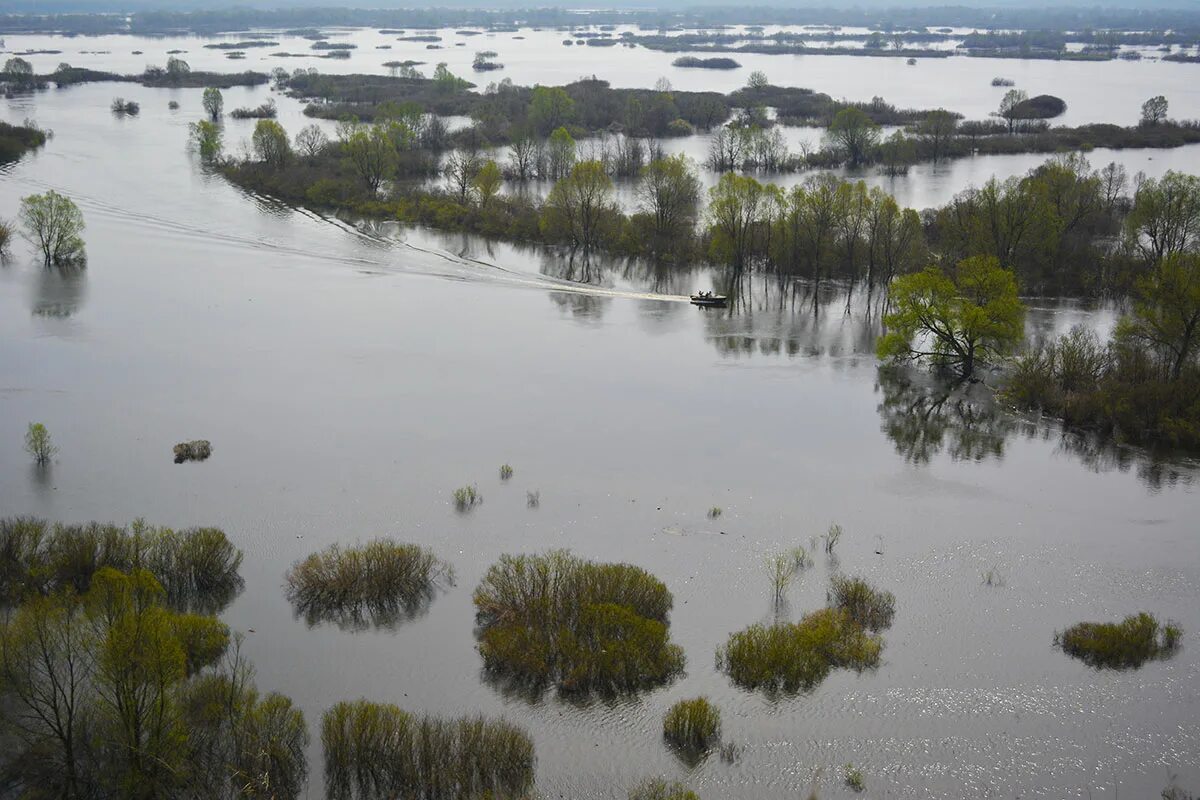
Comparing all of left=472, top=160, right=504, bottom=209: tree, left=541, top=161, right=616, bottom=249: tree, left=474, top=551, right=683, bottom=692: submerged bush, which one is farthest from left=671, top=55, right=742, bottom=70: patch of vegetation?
left=474, top=551, right=683, bottom=692: submerged bush

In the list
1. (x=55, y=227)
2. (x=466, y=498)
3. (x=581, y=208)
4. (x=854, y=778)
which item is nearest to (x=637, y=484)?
(x=466, y=498)

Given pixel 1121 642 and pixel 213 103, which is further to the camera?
pixel 213 103

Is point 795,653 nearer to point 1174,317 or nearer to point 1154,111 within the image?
point 1174,317

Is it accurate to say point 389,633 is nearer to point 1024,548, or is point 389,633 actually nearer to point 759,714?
point 759,714

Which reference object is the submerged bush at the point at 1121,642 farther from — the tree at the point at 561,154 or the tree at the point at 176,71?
the tree at the point at 176,71

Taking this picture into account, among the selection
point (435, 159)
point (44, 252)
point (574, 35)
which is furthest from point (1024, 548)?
point (574, 35)

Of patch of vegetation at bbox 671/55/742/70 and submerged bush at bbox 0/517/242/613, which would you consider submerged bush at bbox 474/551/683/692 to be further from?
patch of vegetation at bbox 671/55/742/70
